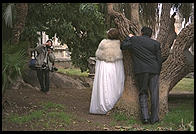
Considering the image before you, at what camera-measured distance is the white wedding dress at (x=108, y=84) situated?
7234 millimetres

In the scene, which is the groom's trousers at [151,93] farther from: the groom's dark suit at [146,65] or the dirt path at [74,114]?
the dirt path at [74,114]

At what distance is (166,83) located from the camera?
726cm

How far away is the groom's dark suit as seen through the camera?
6.45 meters

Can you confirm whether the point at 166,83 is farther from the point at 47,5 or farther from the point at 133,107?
the point at 47,5

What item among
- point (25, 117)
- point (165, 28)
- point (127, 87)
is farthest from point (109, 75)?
point (165, 28)

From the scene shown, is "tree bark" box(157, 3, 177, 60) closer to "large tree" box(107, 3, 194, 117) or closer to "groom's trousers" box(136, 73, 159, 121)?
"large tree" box(107, 3, 194, 117)

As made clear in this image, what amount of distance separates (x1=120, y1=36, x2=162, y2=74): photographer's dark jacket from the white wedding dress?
757 millimetres

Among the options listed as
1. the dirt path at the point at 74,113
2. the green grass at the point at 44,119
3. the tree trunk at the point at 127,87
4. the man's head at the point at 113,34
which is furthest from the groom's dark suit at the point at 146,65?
the green grass at the point at 44,119

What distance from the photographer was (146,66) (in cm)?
643

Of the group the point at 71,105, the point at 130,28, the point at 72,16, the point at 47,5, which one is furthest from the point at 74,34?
the point at 130,28

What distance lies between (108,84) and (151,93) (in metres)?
1.04

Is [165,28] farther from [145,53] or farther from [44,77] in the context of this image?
[44,77]

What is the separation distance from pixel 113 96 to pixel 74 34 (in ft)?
23.2

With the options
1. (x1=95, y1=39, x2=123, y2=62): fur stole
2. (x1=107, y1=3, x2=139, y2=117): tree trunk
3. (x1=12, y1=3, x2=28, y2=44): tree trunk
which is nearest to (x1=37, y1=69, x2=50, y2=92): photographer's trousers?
(x1=12, y1=3, x2=28, y2=44): tree trunk
